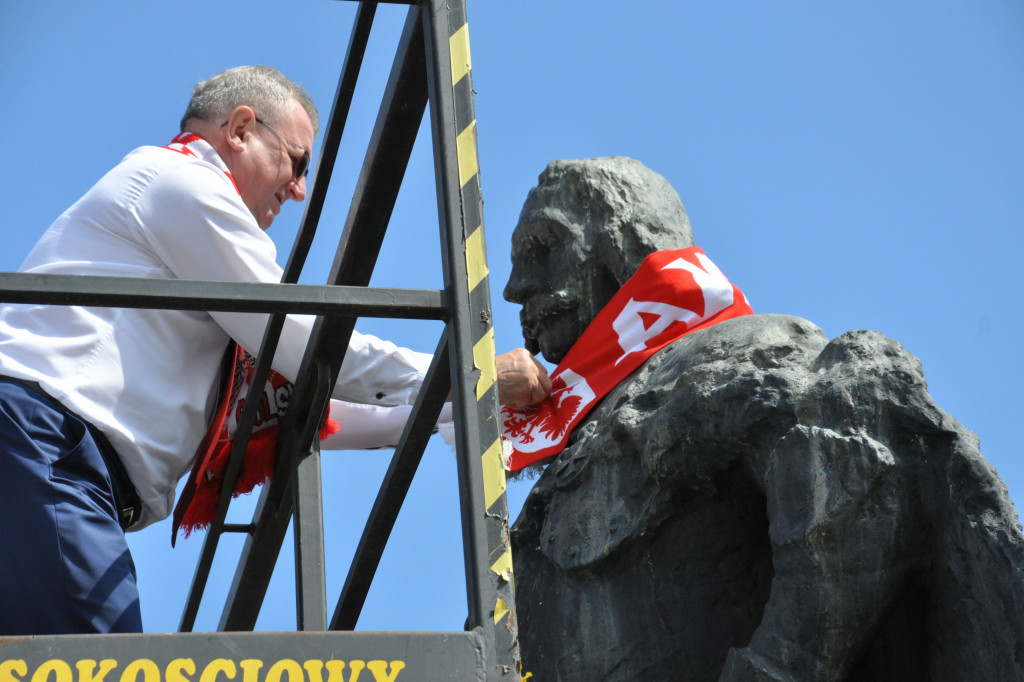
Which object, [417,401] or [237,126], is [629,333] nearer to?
[237,126]

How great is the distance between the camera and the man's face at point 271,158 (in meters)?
2.77

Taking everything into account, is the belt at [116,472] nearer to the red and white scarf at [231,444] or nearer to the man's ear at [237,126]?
the red and white scarf at [231,444]

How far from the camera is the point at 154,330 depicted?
2.21m

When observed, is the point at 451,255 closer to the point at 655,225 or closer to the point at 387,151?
the point at 387,151

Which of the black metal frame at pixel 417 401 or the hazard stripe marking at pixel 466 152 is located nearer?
the black metal frame at pixel 417 401

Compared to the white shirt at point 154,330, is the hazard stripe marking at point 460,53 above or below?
above

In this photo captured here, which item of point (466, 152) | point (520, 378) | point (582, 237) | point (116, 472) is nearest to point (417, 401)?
point (466, 152)

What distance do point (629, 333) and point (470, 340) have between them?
184cm

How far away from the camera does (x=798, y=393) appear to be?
2.88 metres

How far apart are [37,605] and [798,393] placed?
1.74 metres

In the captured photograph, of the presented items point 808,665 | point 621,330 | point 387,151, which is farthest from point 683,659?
point 387,151

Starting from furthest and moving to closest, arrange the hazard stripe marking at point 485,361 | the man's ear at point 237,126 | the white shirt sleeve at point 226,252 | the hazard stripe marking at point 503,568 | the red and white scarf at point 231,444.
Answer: the man's ear at point 237,126 → the red and white scarf at point 231,444 → the white shirt sleeve at point 226,252 → the hazard stripe marking at point 485,361 → the hazard stripe marking at point 503,568

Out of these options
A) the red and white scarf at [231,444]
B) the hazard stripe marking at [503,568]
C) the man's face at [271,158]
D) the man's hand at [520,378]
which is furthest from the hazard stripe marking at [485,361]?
the man's hand at [520,378]

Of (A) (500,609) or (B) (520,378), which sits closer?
(A) (500,609)
